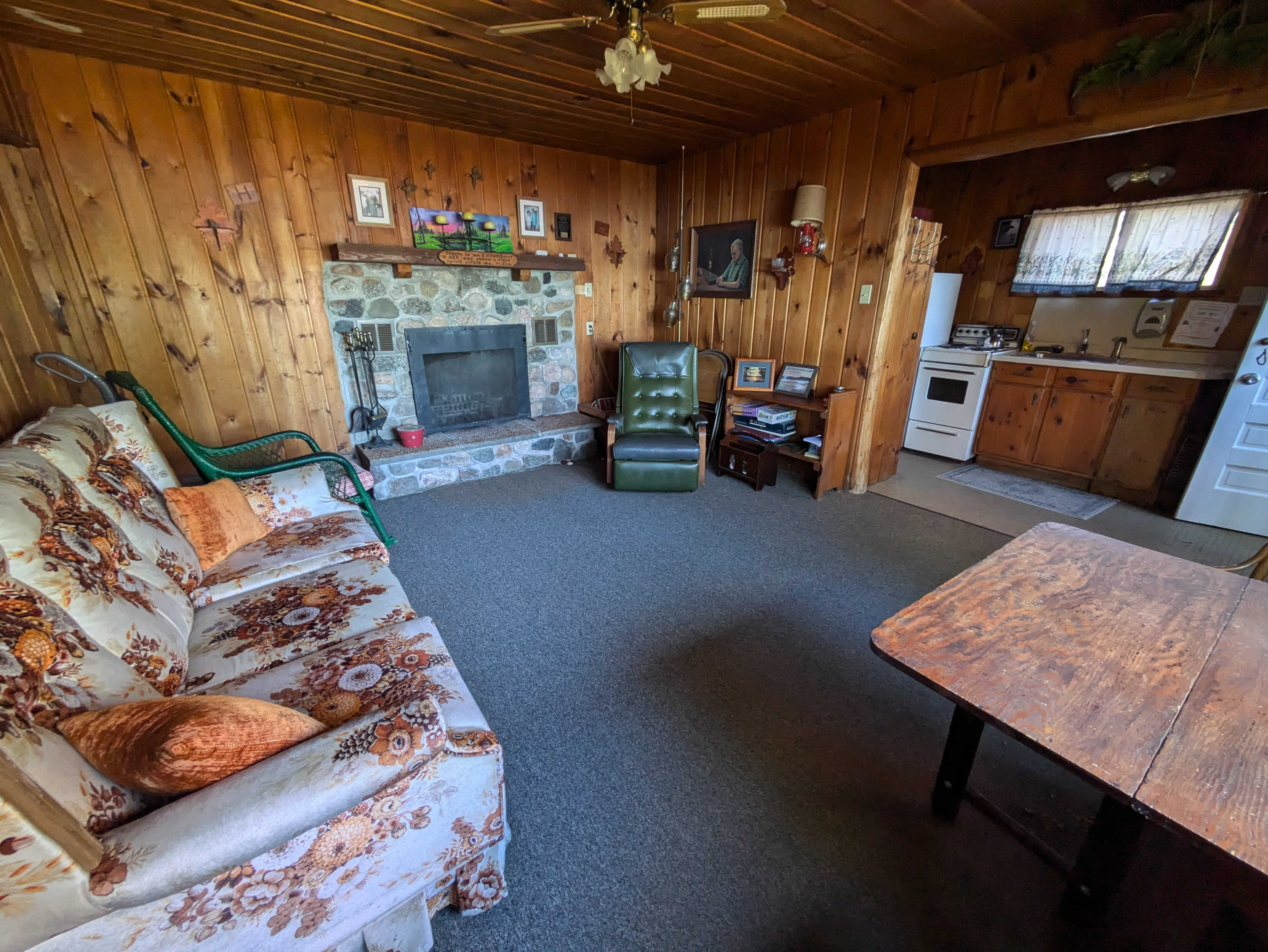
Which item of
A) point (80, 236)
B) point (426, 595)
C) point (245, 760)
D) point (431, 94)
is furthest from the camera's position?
point (431, 94)

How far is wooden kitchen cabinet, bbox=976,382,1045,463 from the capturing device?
372 centimetres

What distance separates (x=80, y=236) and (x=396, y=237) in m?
1.48

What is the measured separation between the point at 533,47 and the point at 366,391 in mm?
2238

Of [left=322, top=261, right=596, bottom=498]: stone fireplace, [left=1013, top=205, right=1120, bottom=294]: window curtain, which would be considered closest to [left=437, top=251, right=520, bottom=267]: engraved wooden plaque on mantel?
[left=322, top=261, right=596, bottom=498]: stone fireplace

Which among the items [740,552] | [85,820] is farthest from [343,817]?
[740,552]

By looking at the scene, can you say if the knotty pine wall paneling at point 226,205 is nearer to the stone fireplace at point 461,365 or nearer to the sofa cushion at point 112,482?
the stone fireplace at point 461,365

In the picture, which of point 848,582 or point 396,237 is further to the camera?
point 396,237

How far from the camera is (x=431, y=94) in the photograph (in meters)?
2.77

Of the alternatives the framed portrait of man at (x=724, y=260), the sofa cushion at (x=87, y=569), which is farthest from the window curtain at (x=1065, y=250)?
the sofa cushion at (x=87, y=569)

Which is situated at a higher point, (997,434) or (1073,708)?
(1073,708)

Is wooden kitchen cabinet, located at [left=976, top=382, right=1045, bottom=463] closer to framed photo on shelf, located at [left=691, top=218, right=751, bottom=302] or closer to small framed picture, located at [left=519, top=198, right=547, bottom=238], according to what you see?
framed photo on shelf, located at [left=691, top=218, right=751, bottom=302]

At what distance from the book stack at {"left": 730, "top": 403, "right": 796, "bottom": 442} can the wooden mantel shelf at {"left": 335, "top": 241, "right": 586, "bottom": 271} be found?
1.68m

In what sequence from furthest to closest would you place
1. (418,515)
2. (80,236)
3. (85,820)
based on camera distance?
(418,515)
(80,236)
(85,820)

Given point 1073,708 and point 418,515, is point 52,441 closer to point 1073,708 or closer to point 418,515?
point 418,515
